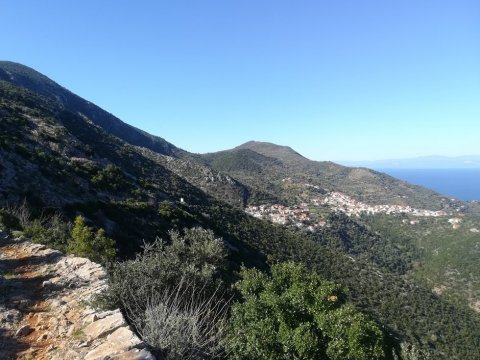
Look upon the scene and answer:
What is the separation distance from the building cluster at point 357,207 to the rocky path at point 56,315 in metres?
119

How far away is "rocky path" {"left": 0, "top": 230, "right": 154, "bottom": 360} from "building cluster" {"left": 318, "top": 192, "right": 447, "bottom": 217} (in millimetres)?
119342

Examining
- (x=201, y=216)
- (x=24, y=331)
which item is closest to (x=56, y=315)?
(x=24, y=331)

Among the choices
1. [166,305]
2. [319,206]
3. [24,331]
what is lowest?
[319,206]

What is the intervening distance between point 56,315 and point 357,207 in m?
138

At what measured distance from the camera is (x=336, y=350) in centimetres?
805

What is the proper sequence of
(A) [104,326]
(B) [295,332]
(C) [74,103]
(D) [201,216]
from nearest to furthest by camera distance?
1. (A) [104,326]
2. (B) [295,332]
3. (D) [201,216]
4. (C) [74,103]

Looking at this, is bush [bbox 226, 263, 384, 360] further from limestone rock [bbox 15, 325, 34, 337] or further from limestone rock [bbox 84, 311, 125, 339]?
limestone rock [bbox 15, 325, 34, 337]

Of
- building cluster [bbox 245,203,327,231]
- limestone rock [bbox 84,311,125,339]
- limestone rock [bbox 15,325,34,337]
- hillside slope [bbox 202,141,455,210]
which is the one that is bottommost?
building cluster [bbox 245,203,327,231]

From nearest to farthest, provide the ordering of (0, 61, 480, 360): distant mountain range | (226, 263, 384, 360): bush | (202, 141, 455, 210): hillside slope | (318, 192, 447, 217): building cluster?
(226, 263, 384, 360): bush → (0, 61, 480, 360): distant mountain range → (318, 192, 447, 217): building cluster → (202, 141, 455, 210): hillside slope

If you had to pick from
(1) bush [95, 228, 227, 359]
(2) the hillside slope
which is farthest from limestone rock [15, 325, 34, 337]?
(2) the hillside slope

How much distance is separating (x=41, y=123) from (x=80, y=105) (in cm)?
7679

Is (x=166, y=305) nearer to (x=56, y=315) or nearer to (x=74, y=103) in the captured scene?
(x=56, y=315)

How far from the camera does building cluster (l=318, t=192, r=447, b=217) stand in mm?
127106

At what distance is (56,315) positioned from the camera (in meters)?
6.17
